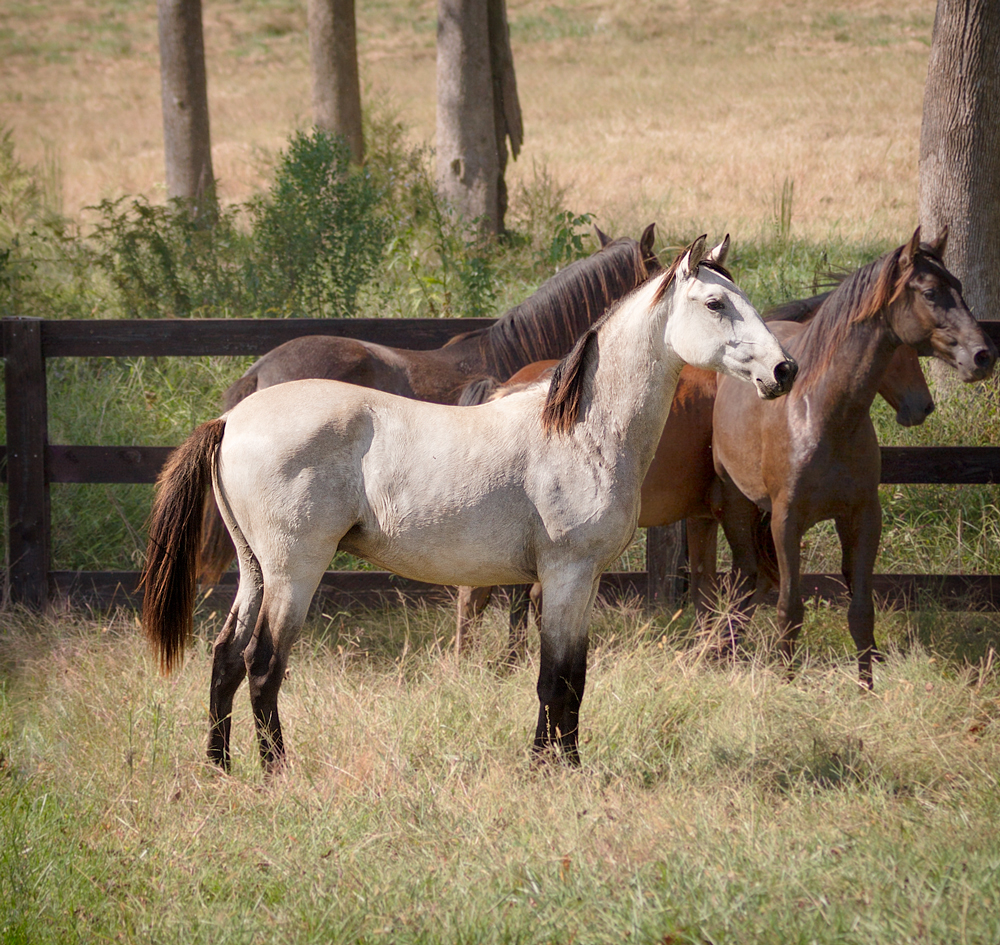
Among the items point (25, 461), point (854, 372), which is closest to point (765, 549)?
point (854, 372)

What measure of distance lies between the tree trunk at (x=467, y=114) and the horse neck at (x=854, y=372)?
6902 mm

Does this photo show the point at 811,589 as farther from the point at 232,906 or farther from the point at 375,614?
the point at 232,906

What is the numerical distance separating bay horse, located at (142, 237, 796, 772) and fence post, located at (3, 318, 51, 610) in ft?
7.28

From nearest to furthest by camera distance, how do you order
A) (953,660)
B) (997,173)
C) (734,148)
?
(953,660)
(997,173)
(734,148)

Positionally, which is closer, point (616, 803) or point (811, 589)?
point (616, 803)

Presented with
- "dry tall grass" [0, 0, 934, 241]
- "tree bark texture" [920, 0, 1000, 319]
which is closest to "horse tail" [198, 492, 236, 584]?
"tree bark texture" [920, 0, 1000, 319]

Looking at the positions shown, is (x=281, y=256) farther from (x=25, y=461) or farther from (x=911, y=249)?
(x=911, y=249)

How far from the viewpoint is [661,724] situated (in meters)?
3.74

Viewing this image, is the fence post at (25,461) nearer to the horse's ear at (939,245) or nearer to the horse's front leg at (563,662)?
the horse's front leg at (563,662)

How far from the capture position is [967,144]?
619 centimetres

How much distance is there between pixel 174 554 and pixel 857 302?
9.88ft

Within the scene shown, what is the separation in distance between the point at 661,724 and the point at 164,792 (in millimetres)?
1839

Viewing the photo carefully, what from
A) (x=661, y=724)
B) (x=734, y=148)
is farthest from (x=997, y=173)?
(x=734, y=148)

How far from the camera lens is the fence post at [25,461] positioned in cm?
523
